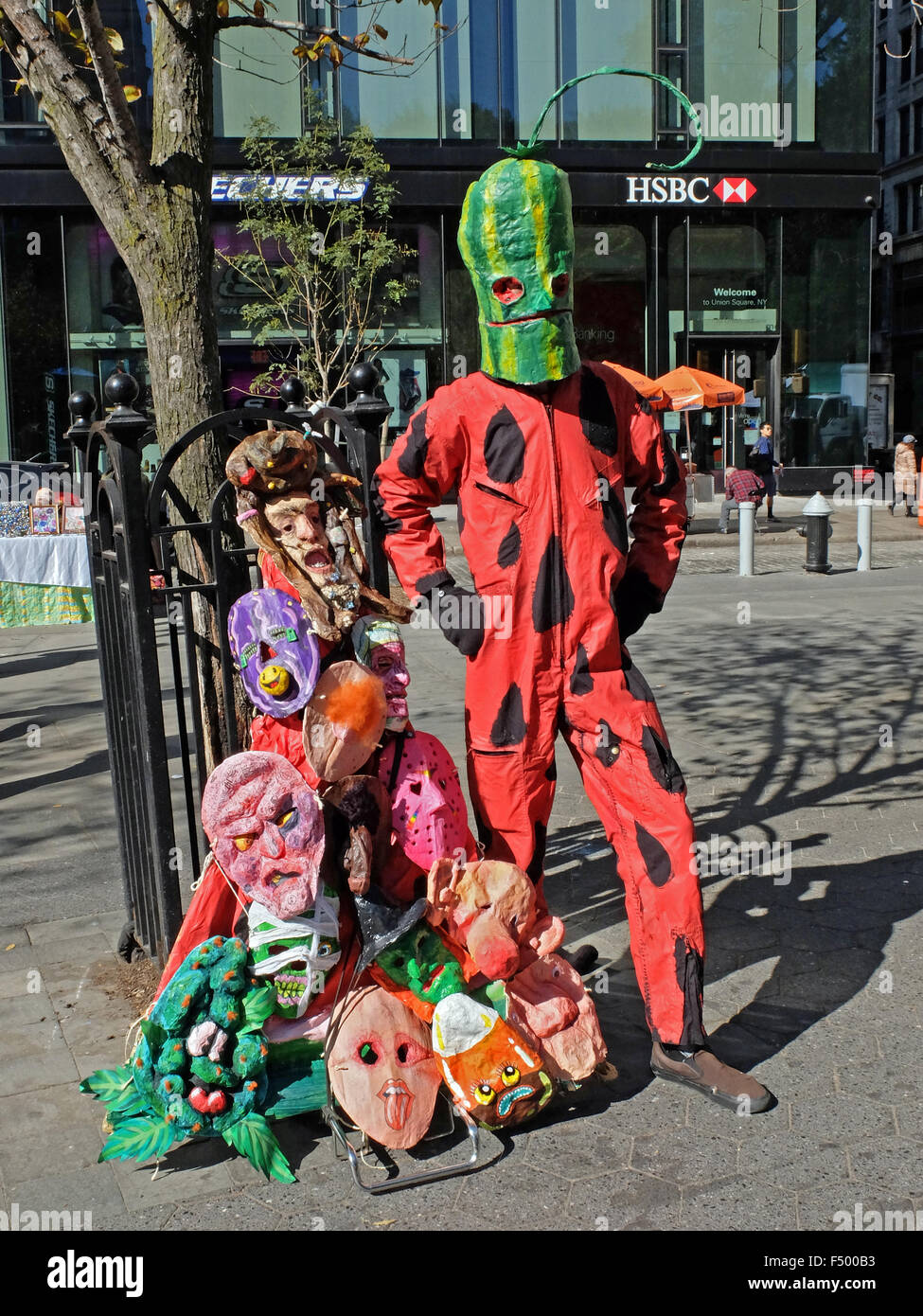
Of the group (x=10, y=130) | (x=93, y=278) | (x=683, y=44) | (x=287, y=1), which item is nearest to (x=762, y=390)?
(x=683, y=44)

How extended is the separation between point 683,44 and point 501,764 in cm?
2415

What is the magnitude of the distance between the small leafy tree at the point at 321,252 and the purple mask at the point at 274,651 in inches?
571

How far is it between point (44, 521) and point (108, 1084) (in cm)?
976

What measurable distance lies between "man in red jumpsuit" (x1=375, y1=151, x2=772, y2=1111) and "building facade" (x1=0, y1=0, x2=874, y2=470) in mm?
19913

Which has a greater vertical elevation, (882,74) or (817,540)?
(882,74)

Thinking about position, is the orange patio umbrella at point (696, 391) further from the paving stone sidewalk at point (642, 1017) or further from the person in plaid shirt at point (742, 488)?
the paving stone sidewalk at point (642, 1017)

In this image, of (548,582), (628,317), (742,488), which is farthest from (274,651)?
(628,317)

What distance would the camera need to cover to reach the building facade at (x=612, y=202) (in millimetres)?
22406

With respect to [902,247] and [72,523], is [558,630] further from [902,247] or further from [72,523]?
[902,247]

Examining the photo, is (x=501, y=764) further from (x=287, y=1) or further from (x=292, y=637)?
(x=287, y=1)

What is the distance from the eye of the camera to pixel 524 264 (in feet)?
11.1

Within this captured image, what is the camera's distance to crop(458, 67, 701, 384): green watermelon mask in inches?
132

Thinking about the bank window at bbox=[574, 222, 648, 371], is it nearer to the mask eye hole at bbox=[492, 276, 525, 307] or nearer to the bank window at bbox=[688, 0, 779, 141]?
the bank window at bbox=[688, 0, 779, 141]

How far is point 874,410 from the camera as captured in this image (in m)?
27.9
